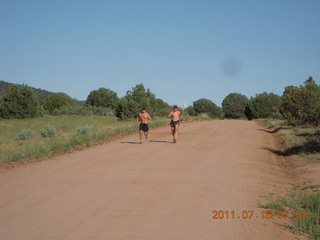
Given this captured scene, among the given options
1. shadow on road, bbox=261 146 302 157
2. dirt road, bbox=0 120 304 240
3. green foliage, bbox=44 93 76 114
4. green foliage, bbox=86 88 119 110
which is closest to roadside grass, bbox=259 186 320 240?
dirt road, bbox=0 120 304 240

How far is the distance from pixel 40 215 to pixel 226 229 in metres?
3.07

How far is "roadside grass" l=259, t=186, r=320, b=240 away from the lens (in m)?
5.63

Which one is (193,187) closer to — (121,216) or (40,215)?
(121,216)

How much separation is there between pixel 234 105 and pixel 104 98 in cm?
4292

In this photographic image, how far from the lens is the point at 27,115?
5659 centimetres

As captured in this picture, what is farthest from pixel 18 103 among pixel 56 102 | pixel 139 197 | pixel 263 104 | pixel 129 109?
pixel 56 102

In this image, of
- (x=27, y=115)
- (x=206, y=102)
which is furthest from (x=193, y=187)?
(x=206, y=102)

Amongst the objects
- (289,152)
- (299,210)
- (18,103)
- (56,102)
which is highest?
(56,102)

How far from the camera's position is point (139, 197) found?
281 inches

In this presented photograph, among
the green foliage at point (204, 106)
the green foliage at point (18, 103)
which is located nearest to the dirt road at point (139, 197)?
the green foliage at point (18, 103)
